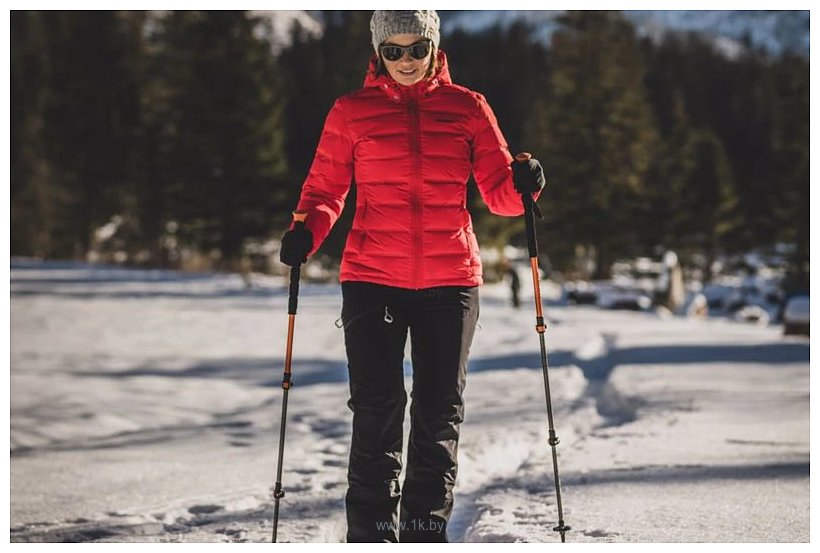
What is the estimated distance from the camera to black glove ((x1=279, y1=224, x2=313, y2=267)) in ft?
9.41

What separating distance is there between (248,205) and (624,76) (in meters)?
17.1

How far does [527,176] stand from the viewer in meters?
2.93

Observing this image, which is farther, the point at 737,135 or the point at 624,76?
the point at 737,135

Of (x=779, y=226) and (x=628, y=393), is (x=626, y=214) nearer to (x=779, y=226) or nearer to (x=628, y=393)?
(x=779, y=226)

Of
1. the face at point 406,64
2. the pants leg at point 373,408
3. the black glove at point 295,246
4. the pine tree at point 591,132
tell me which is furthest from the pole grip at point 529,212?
the pine tree at point 591,132

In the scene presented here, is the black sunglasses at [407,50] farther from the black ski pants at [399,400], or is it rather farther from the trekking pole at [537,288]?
the black ski pants at [399,400]

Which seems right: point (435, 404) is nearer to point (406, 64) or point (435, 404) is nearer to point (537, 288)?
point (537, 288)

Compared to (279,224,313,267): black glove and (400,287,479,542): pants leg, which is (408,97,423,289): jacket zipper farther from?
(279,224,313,267): black glove

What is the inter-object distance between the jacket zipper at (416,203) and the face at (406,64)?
0.43 feet

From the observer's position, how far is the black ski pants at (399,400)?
2939 mm

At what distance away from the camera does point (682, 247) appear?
37781mm

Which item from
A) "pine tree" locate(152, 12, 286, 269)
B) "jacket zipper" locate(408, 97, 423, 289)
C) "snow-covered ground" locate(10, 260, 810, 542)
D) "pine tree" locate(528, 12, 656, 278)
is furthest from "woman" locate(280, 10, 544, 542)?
"pine tree" locate(528, 12, 656, 278)
